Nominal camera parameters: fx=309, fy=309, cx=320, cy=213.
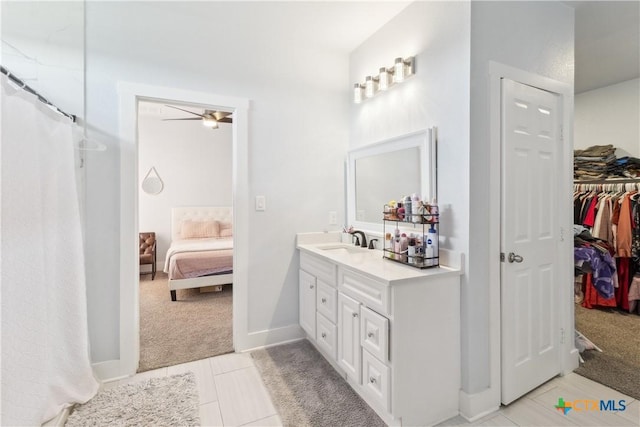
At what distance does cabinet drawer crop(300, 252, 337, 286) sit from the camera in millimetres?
2240

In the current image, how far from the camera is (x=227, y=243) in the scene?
468 cm

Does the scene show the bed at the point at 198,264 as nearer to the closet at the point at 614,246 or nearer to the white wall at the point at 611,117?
the closet at the point at 614,246

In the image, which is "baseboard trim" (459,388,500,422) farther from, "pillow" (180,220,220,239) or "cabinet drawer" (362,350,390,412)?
"pillow" (180,220,220,239)

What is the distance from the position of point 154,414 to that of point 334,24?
9.88ft

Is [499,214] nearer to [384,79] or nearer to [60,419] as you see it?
[384,79]

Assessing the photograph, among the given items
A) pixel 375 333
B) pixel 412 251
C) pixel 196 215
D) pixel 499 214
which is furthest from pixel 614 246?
pixel 196 215

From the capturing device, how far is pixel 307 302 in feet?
8.59

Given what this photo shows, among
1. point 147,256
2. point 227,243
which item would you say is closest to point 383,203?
point 227,243

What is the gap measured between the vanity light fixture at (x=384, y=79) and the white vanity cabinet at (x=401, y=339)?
1.37m

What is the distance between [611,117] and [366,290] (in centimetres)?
416

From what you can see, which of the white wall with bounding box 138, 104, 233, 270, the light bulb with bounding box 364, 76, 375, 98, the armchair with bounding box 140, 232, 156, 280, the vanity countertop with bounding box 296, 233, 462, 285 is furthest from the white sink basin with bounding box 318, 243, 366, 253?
the white wall with bounding box 138, 104, 233, 270

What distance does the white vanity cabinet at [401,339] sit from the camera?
1648 mm

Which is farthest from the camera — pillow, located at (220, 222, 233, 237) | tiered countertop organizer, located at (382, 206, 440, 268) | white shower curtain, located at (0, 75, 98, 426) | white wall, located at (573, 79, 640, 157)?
pillow, located at (220, 222, 233, 237)

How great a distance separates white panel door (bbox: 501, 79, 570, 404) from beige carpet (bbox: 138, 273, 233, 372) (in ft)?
7.14
